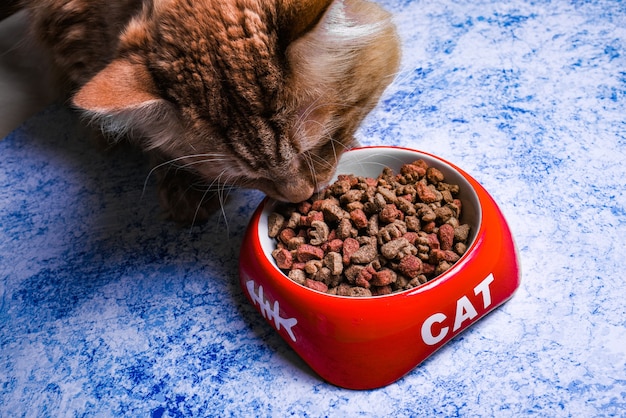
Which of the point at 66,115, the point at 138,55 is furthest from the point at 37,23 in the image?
the point at 138,55

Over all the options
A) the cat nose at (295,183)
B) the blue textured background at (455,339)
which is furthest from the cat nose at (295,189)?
the blue textured background at (455,339)

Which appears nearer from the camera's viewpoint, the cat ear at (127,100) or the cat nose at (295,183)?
the cat ear at (127,100)

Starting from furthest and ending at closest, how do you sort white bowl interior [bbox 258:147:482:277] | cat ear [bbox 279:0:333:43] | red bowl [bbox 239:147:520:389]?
white bowl interior [bbox 258:147:482:277] < red bowl [bbox 239:147:520:389] < cat ear [bbox 279:0:333:43]

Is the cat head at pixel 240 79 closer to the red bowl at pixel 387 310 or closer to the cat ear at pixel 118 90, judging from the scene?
the cat ear at pixel 118 90

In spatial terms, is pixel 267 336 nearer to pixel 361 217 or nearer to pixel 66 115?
pixel 361 217

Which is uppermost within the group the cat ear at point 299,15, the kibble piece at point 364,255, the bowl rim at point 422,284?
the cat ear at point 299,15

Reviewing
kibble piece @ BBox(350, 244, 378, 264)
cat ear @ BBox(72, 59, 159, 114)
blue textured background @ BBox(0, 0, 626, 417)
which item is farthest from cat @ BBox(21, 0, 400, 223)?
blue textured background @ BBox(0, 0, 626, 417)

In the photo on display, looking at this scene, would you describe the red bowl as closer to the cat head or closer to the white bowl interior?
the white bowl interior
